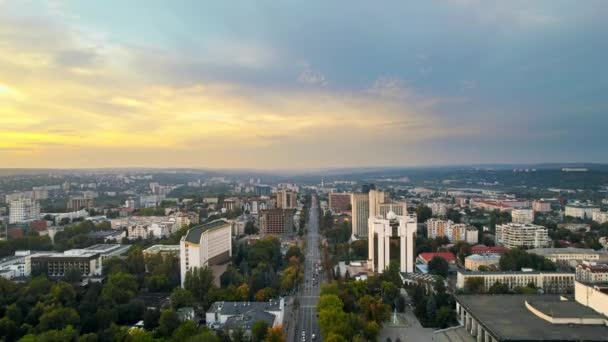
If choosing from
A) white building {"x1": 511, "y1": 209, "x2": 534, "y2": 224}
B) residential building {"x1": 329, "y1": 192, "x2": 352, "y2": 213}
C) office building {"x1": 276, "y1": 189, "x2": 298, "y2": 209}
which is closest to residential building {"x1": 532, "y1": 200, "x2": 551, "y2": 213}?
white building {"x1": 511, "y1": 209, "x2": 534, "y2": 224}

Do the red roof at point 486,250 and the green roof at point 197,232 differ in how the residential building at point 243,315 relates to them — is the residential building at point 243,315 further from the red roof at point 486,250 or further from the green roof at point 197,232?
the red roof at point 486,250

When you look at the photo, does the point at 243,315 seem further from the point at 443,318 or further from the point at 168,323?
the point at 443,318

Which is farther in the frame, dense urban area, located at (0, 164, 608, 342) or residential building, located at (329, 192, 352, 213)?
residential building, located at (329, 192, 352, 213)

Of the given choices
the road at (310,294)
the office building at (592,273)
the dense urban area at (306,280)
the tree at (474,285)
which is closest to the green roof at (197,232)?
the dense urban area at (306,280)

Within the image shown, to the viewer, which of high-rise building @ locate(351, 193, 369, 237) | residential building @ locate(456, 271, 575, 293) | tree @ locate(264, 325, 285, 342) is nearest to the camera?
tree @ locate(264, 325, 285, 342)

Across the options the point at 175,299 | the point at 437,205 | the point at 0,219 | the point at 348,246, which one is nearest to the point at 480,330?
the point at 175,299

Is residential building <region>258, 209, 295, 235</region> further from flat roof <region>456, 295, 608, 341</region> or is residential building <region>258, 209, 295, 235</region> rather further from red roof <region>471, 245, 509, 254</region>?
flat roof <region>456, 295, 608, 341</region>

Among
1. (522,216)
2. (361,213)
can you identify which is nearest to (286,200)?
(361,213)
